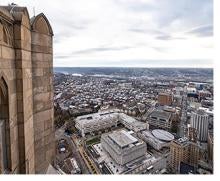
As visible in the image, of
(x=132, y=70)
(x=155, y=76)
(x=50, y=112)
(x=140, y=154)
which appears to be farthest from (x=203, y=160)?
(x=132, y=70)

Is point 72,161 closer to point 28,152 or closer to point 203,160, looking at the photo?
point 203,160

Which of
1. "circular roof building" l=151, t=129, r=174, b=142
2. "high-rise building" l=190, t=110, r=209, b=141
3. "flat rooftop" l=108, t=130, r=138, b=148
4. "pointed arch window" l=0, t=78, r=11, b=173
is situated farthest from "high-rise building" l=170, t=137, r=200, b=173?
"pointed arch window" l=0, t=78, r=11, b=173

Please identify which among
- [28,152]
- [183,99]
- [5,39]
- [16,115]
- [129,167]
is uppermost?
[5,39]

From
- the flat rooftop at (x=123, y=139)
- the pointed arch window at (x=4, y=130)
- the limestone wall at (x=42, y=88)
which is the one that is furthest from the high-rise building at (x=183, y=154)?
the pointed arch window at (x=4, y=130)

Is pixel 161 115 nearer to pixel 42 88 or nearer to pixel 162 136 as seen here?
pixel 162 136

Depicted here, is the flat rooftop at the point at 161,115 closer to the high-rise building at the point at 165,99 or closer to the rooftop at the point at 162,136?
the rooftop at the point at 162,136

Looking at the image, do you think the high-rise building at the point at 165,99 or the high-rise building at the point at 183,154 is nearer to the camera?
the high-rise building at the point at 183,154

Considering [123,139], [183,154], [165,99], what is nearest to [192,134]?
[183,154]
